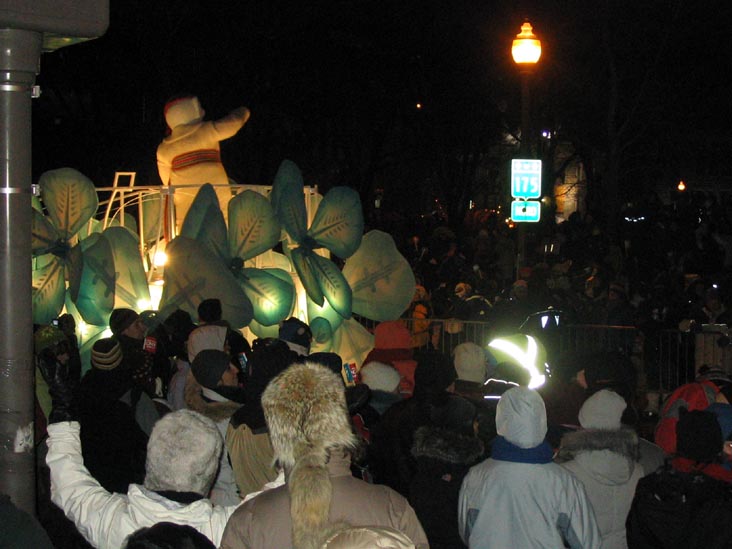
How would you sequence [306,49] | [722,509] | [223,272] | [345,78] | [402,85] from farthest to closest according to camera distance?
[402,85], [345,78], [306,49], [223,272], [722,509]

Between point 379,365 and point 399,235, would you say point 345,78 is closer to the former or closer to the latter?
point 399,235

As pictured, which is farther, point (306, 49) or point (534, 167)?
point (306, 49)

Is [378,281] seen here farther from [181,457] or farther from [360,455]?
[181,457]

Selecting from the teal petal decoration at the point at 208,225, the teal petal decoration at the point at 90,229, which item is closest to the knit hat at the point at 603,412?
the teal petal decoration at the point at 208,225

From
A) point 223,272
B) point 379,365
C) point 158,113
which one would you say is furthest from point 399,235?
point 379,365

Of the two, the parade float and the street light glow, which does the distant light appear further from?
the street light glow

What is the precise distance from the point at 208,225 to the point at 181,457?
6370mm

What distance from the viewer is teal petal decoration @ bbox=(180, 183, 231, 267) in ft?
32.5

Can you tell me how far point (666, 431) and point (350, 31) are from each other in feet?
62.7

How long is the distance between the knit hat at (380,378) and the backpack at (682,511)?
2.74 m

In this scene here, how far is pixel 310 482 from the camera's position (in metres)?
3.39

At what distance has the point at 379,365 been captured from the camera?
680 centimetres

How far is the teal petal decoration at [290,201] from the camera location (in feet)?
33.8

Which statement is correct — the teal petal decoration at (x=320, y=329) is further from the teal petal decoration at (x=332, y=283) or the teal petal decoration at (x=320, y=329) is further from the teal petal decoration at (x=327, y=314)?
the teal petal decoration at (x=332, y=283)
